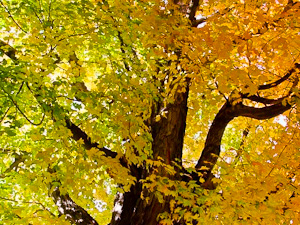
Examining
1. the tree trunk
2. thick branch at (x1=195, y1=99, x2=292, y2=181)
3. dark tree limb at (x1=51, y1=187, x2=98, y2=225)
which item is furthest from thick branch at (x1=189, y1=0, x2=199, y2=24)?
dark tree limb at (x1=51, y1=187, x2=98, y2=225)

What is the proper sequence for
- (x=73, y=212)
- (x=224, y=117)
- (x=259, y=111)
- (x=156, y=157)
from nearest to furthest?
(x=156, y=157) < (x=73, y=212) < (x=259, y=111) < (x=224, y=117)

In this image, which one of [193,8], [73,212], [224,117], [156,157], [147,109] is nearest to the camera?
[147,109]

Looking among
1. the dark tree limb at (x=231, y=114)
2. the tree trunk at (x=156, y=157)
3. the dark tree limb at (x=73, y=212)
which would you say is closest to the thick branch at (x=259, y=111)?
the dark tree limb at (x=231, y=114)

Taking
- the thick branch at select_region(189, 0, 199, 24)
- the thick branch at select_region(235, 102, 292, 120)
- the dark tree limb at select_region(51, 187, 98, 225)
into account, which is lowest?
the dark tree limb at select_region(51, 187, 98, 225)

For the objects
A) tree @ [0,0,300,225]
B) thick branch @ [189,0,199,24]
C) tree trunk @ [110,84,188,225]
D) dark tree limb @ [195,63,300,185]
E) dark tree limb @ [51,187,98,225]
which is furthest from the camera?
thick branch @ [189,0,199,24]

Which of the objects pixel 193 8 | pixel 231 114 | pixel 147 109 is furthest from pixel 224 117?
pixel 193 8

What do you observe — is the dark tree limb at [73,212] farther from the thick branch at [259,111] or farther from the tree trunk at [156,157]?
the thick branch at [259,111]

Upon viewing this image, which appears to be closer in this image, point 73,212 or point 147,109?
point 147,109

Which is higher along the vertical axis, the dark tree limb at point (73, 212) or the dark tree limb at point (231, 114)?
the dark tree limb at point (231, 114)

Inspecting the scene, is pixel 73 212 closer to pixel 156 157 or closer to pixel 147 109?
pixel 156 157

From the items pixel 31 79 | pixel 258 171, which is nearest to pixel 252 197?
pixel 258 171

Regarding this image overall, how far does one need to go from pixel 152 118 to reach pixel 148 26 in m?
1.73

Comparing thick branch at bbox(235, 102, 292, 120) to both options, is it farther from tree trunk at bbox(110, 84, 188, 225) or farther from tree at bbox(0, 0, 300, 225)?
tree trunk at bbox(110, 84, 188, 225)

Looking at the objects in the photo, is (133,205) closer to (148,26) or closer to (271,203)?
(271,203)
